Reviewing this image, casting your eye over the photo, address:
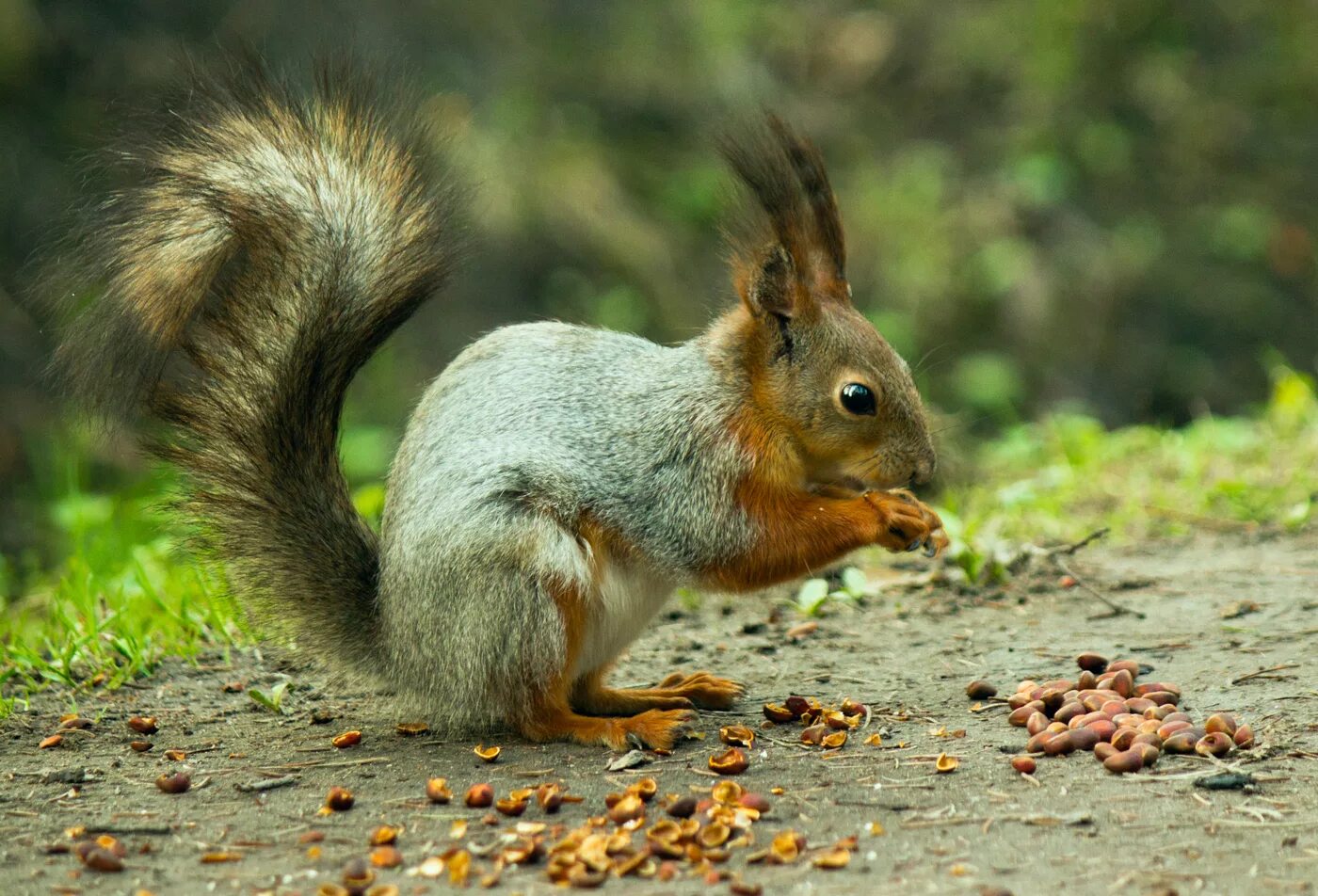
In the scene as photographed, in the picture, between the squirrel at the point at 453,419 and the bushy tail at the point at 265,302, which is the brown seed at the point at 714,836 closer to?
the squirrel at the point at 453,419

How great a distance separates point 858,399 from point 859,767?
0.81 meters

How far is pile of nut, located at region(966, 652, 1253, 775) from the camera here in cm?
251

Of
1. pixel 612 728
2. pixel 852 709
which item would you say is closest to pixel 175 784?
pixel 612 728

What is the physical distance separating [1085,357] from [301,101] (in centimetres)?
514

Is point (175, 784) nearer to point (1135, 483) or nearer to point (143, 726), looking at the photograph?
point (143, 726)

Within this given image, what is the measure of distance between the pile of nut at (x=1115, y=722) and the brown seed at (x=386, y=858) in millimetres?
1113

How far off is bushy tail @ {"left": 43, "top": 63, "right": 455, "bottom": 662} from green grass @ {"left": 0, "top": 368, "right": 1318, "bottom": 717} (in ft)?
0.63

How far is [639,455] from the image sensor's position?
9.64 feet

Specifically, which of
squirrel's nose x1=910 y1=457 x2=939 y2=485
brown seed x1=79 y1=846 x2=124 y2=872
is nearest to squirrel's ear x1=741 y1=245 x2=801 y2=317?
squirrel's nose x1=910 y1=457 x2=939 y2=485

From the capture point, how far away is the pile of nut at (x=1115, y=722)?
8.25ft

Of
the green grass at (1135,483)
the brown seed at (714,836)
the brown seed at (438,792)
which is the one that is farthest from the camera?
the green grass at (1135,483)

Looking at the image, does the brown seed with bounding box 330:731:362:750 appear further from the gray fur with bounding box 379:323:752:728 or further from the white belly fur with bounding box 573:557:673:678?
the white belly fur with bounding box 573:557:673:678

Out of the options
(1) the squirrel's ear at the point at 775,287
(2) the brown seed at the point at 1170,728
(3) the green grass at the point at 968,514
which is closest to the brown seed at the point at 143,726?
(3) the green grass at the point at 968,514

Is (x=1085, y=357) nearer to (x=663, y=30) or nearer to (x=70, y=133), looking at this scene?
(x=663, y=30)
